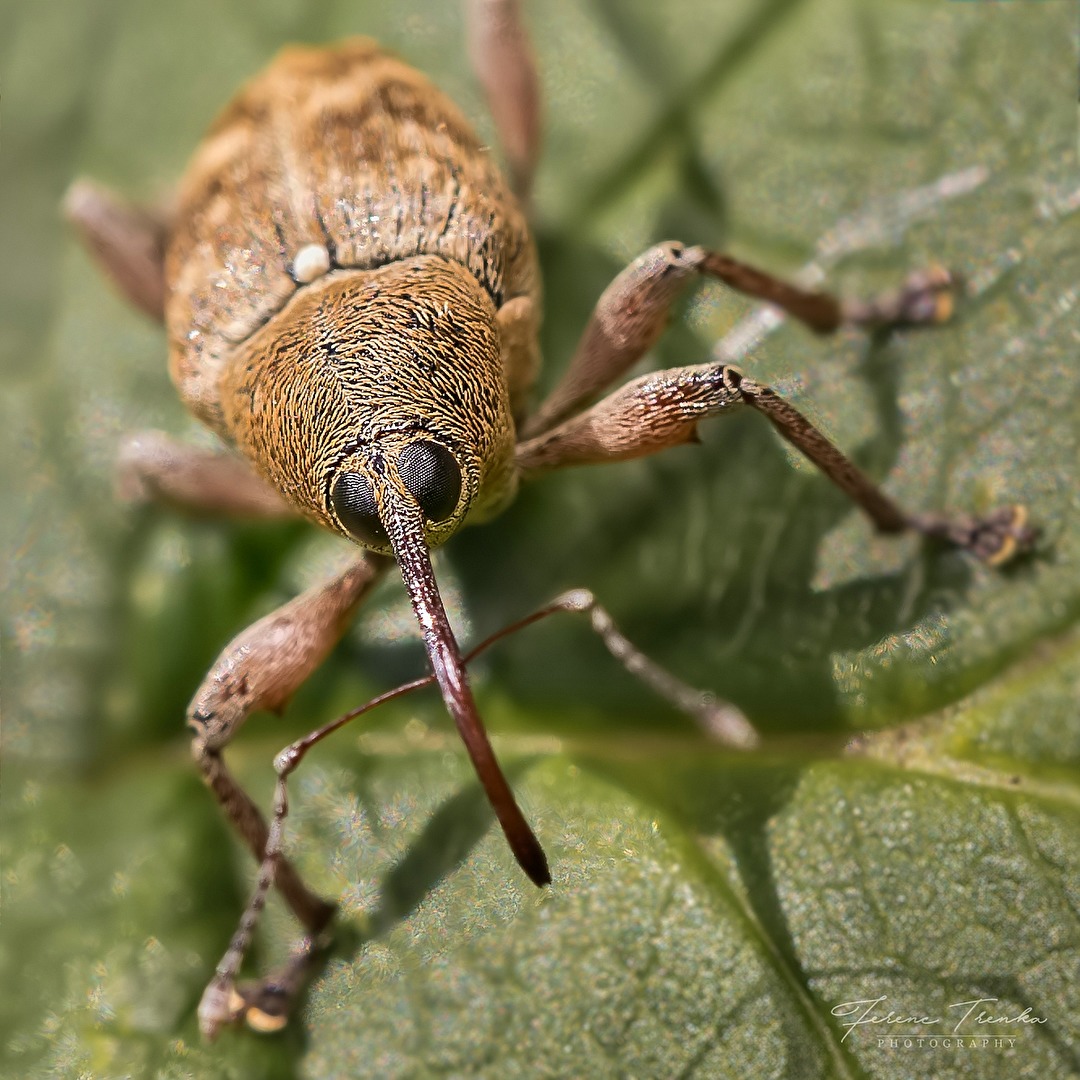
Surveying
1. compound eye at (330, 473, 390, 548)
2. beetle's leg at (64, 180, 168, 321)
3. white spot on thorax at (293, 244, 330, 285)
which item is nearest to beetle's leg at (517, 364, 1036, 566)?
compound eye at (330, 473, 390, 548)

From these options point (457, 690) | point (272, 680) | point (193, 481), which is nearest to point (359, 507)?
point (457, 690)

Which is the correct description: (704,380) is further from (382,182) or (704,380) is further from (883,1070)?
(883,1070)

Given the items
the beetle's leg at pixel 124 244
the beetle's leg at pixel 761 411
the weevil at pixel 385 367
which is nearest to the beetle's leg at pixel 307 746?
the weevil at pixel 385 367

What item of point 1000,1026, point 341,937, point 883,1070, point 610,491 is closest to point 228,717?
point 341,937

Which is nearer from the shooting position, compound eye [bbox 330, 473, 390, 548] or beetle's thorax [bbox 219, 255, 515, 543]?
compound eye [bbox 330, 473, 390, 548]

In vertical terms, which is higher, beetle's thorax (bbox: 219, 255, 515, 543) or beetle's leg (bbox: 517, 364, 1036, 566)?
beetle's thorax (bbox: 219, 255, 515, 543)

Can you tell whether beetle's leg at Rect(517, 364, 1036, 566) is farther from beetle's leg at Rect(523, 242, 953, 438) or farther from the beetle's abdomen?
the beetle's abdomen
